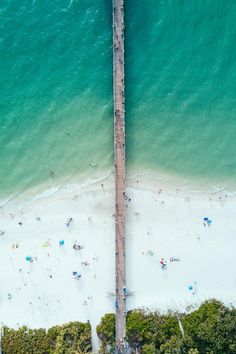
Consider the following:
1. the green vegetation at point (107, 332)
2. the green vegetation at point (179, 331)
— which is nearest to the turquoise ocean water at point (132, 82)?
the green vegetation at point (179, 331)

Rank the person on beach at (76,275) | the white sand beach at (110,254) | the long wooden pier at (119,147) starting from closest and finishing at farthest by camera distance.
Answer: the long wooden pier at (119,147) < the white sand beach at (110,254) < the person on beach at (76,275)

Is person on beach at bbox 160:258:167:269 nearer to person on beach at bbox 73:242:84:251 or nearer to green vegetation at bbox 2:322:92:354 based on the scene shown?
person on beach at bbox 73:242:84:251

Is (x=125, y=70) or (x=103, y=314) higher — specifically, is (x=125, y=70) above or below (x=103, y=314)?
above

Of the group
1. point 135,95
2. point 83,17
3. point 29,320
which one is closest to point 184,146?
point 135,95

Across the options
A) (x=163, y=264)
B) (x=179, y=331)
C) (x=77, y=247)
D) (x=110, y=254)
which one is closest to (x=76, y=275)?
(x=77, y=247)

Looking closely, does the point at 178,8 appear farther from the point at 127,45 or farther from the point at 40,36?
the point at 40,36

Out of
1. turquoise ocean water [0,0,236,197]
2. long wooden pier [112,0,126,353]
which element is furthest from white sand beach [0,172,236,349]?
turquoise ocean water [0,0,236,197]

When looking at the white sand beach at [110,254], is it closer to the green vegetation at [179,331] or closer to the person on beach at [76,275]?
the person on beach at [76,275]
